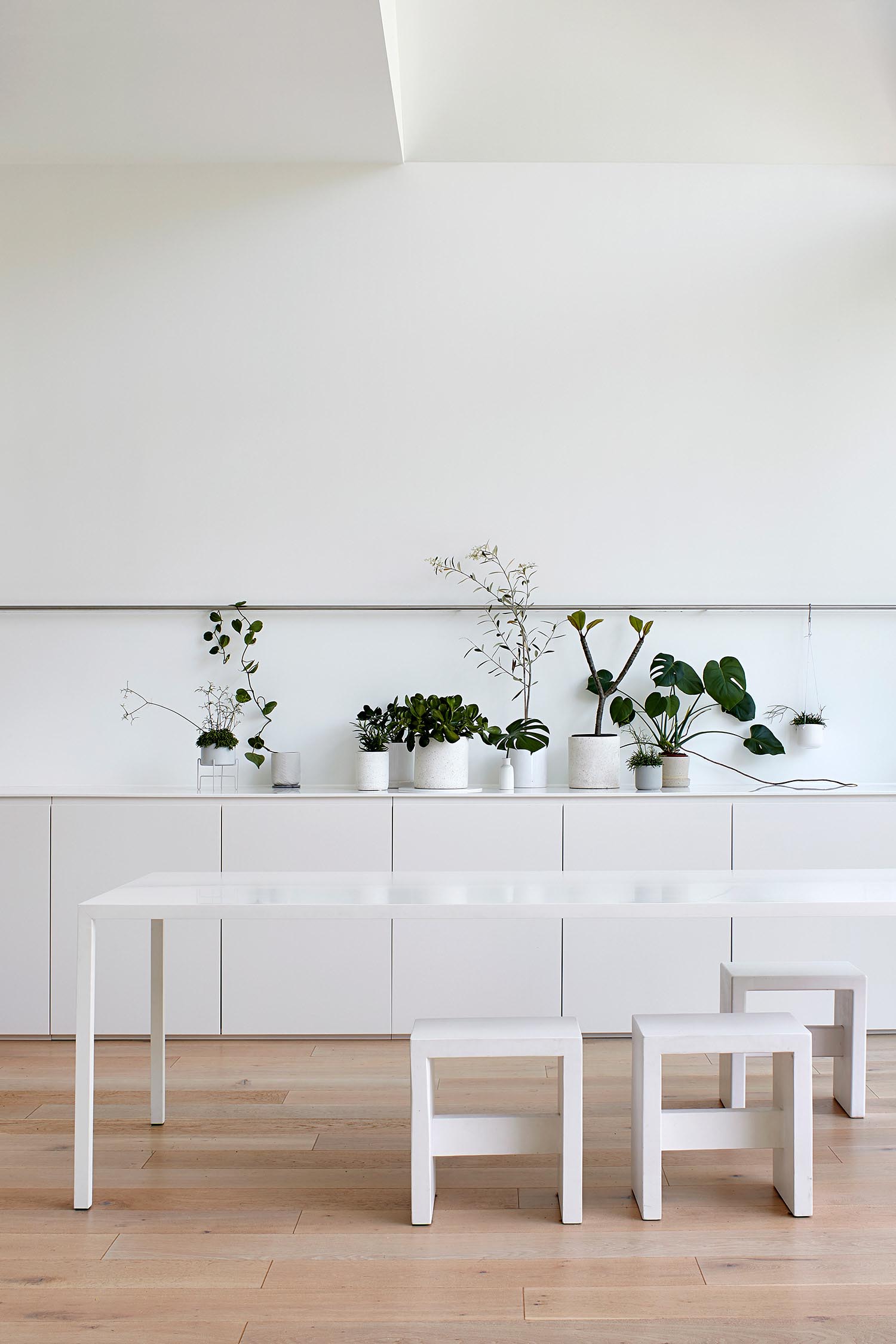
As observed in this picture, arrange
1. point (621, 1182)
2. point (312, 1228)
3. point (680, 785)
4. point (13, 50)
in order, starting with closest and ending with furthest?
point (312, 1228) → point (621, 1182) → point (13, 50) → point (680, 785)

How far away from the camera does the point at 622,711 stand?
13.0ft

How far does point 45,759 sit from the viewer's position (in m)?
4.05

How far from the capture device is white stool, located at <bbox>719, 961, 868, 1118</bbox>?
9.23ft

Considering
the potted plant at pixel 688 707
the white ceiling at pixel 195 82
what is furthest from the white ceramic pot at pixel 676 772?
the white ceiling at pixel 195 82

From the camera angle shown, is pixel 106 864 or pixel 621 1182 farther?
pixel 106 864

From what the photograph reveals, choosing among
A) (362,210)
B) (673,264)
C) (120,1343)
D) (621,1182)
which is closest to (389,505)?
(362,210)

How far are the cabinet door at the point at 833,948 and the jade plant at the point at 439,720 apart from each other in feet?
3.75

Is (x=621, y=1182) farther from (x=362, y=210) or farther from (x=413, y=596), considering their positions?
(x=362, y=210)

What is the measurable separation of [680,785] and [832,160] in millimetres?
2533

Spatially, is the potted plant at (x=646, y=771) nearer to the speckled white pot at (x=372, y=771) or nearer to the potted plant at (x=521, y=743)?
the potted plant at (x=521, y=743)

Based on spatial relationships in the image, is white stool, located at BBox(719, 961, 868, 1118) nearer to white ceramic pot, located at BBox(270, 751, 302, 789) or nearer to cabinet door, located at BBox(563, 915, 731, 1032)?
cabinet door, located at BBox(563, 915, 731, 1032)

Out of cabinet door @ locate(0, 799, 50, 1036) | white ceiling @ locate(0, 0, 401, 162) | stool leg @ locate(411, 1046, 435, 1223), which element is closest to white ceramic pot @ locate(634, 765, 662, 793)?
stool leg @ locate(411, 1046, 435, 1223)

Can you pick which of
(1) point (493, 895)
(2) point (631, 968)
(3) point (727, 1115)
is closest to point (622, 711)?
(2) point (631, 968)

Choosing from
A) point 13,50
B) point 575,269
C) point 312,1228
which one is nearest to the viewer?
point 312,1228
